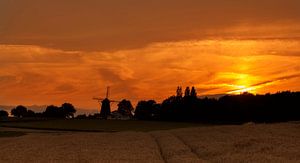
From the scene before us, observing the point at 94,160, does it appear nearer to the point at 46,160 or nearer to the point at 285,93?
the point at 46,160

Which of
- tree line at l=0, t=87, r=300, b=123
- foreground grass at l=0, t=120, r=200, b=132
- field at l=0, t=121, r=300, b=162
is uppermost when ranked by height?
tree line at l=0, t=87, r=300, b=123

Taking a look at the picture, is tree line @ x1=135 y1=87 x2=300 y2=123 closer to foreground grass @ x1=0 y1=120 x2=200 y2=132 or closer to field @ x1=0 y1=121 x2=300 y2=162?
foreground grass @ x1=0 y1=120 x2=200 y2=132

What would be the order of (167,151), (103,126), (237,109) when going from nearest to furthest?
(167,151) < (103,126) < (237,109)

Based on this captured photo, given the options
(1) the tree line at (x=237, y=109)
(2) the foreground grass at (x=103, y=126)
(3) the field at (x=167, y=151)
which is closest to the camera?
(3) the field at (x=167, y=151)

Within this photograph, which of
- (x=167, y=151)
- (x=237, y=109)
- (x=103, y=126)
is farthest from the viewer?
(x=237, y=109)

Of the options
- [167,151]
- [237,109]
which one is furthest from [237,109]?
[167,151]

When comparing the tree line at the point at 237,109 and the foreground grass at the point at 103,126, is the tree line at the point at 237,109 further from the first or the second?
the foreground grass at the point at 103,126

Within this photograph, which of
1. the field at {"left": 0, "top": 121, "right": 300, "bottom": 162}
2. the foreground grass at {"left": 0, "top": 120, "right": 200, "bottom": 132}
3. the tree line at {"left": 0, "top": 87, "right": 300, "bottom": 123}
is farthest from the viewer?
the tree line at {"left": 0, "top": 87, "right": 300, "bottom": 123}

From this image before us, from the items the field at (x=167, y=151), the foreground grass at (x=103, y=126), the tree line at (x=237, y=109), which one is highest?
the tree line at (x=237, y=109)

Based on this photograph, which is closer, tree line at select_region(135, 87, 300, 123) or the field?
the field

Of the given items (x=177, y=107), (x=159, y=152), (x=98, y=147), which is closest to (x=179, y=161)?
(x=159, y=152)

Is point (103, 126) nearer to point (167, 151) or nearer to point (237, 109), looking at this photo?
point (237, 109)

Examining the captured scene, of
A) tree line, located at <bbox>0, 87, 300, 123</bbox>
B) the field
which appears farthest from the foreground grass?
the field

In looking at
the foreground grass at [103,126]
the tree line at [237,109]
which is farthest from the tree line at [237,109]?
the foreground grass at [103,126]
